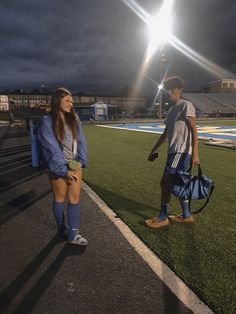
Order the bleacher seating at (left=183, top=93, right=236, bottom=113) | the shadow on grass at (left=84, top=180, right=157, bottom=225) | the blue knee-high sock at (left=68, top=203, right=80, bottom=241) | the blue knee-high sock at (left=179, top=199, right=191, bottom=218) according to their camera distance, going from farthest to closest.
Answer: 1. the bleacher seating at (left=183, top=93, right=236, bottom=113)
2. the shadow on grass at (left=84, top=180, right=157, bottom=225)
3. the blue knee-high sock at (left=179, top=199, right=191, bottom=218)
4. the blue knee-high sock at (left=68, top=203, right=80, bottom=241)

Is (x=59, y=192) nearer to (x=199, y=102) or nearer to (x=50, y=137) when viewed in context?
(x=50, y=137)

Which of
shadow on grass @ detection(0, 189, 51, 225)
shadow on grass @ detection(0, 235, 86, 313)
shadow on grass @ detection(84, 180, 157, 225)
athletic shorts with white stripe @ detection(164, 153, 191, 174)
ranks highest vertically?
athletic shorts with white stripe @ detection(164, 153, 191, 174)

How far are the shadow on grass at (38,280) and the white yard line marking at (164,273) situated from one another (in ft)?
2.29

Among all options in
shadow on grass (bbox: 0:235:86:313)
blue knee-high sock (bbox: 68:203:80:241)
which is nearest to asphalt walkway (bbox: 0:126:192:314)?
shadow on grass (bbox: 0:235:86:313)

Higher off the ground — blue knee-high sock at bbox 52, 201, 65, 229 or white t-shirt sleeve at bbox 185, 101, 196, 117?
white t-shirt sleeve at bbox 185, 101, 196, 117

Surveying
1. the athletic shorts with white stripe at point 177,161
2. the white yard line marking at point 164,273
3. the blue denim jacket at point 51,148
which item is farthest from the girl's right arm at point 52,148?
the athletic shorts with white stripe at point 177,161

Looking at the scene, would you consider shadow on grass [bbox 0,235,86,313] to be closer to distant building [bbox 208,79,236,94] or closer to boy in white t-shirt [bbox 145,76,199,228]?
boy in white t-shirt [bbox 145,76,199,228]

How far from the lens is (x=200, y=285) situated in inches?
116

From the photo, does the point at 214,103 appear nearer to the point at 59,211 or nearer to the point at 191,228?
the point at 191,228

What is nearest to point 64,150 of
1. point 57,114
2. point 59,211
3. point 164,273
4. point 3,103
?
point 57,114

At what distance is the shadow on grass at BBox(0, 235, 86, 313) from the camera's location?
108 inches

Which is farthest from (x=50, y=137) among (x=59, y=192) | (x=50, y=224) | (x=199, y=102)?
(x=199, y=102)

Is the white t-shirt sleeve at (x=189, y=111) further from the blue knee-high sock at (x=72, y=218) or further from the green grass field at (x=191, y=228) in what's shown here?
the blue knee-high sock at (x=72, y=218)

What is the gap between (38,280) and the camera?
313 centimetres
